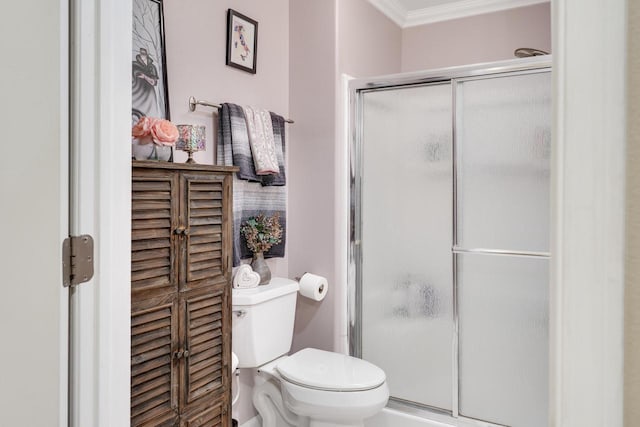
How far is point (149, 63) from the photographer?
1.76 metres

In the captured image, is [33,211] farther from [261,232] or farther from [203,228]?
[261,232]

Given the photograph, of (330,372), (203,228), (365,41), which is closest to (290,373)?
(330,372)

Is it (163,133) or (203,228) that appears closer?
(163,133)

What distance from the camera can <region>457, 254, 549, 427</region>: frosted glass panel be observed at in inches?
81.7

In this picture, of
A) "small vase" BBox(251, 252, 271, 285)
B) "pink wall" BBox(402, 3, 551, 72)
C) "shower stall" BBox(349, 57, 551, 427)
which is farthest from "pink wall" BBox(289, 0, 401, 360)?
"pink wall" BBox(402, 3, 551, 72)

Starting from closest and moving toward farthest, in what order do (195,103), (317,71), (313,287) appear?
(195,103) < (313,287) < (317,71)

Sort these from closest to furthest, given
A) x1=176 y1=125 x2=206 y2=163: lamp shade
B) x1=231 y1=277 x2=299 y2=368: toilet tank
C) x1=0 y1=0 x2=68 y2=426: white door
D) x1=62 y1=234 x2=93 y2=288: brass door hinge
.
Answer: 1. x1=0 y1=0 x2=68 y2=426: white door
2. x1=62 y1=234 x2=93 y2=288: brass door hinge
3. x1=176 y1=125 x2=206 y2=163: lamp shade
4. x1=231 y1=277 x2=299 y2=368: toilet tank

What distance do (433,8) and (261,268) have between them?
2.13 meters

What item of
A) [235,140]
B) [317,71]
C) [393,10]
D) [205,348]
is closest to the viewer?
[205,348]

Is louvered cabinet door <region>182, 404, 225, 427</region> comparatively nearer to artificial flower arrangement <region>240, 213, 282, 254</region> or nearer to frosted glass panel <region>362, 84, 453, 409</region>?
artificial flower arrangement <region>240, 213, 282, 254</region>

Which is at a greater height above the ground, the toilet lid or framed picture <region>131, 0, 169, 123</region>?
framed picture <region>131, 0, 169, 123</region>

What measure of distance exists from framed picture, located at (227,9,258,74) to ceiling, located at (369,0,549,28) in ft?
2.93

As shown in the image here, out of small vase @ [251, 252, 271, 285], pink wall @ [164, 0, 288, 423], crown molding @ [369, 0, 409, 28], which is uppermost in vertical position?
crown molding @ [369, 0, 409, 28]

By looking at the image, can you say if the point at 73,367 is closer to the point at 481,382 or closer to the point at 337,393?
the point at 337,393
